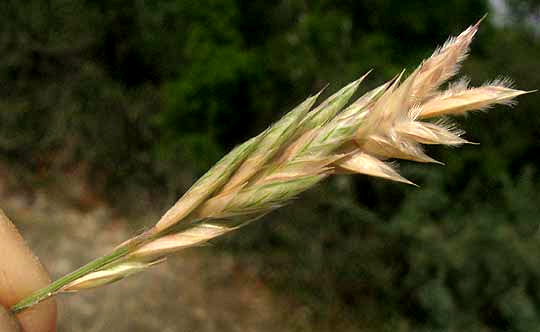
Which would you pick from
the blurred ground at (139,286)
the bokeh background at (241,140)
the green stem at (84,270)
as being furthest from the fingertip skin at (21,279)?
the blurred ground at (139,286)

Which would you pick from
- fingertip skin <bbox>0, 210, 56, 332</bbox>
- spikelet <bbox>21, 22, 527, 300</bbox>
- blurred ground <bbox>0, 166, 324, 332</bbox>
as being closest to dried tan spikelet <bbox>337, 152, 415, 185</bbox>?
spikelet <bbox>21, 22, 527, 300</bbox>

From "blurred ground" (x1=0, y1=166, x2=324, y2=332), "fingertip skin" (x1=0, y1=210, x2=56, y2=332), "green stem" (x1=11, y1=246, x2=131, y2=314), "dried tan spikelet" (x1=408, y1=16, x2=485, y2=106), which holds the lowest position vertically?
"dried tan spikelet" (x1=408, y1=16, x2=485, y2=106)

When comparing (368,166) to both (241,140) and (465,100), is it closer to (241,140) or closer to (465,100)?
(465,100)

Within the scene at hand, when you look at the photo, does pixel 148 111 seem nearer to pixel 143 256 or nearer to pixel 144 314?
pixel 144 314

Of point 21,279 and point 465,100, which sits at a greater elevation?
point 21,279

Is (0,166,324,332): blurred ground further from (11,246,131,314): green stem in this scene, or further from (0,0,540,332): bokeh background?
(11,246,131,314): green stem

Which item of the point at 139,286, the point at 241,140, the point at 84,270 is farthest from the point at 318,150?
the point at 241,140

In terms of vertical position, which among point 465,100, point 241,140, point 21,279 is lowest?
point 465,100
